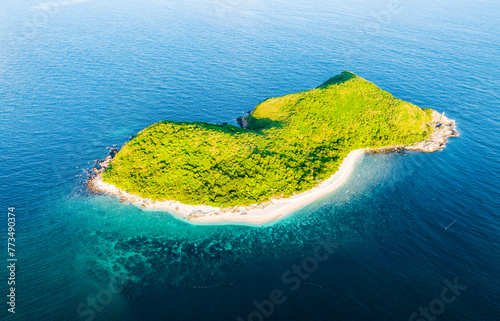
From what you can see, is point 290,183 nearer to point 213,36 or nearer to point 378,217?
point 378,217

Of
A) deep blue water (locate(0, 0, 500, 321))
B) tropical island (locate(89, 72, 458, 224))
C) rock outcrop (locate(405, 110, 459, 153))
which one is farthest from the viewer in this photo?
rock outcrop (locate(405, 110, 459, 153))

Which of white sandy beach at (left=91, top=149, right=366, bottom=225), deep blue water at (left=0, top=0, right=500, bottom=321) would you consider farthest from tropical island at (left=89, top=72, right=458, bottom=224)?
deep blue water at (left=0, top=0, right=500, bottom=321)

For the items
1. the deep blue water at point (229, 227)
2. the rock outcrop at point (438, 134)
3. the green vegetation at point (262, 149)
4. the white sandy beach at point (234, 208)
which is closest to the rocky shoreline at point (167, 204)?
the white sandy beach at point (234, 208)

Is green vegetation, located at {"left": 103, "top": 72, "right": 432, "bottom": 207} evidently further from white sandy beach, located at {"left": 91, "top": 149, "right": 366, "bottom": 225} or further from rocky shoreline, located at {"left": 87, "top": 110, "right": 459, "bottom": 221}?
white sandy beach, located at {"left": 91, "top": 149, "right": 366, "bottom": 225}

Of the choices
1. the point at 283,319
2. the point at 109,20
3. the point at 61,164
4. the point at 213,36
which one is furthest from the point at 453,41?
the point at 109,20

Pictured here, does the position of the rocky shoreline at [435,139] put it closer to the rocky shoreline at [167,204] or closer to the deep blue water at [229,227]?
the deep blue water at [229,227]

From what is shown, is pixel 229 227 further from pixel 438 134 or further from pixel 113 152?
pixel 438 134
